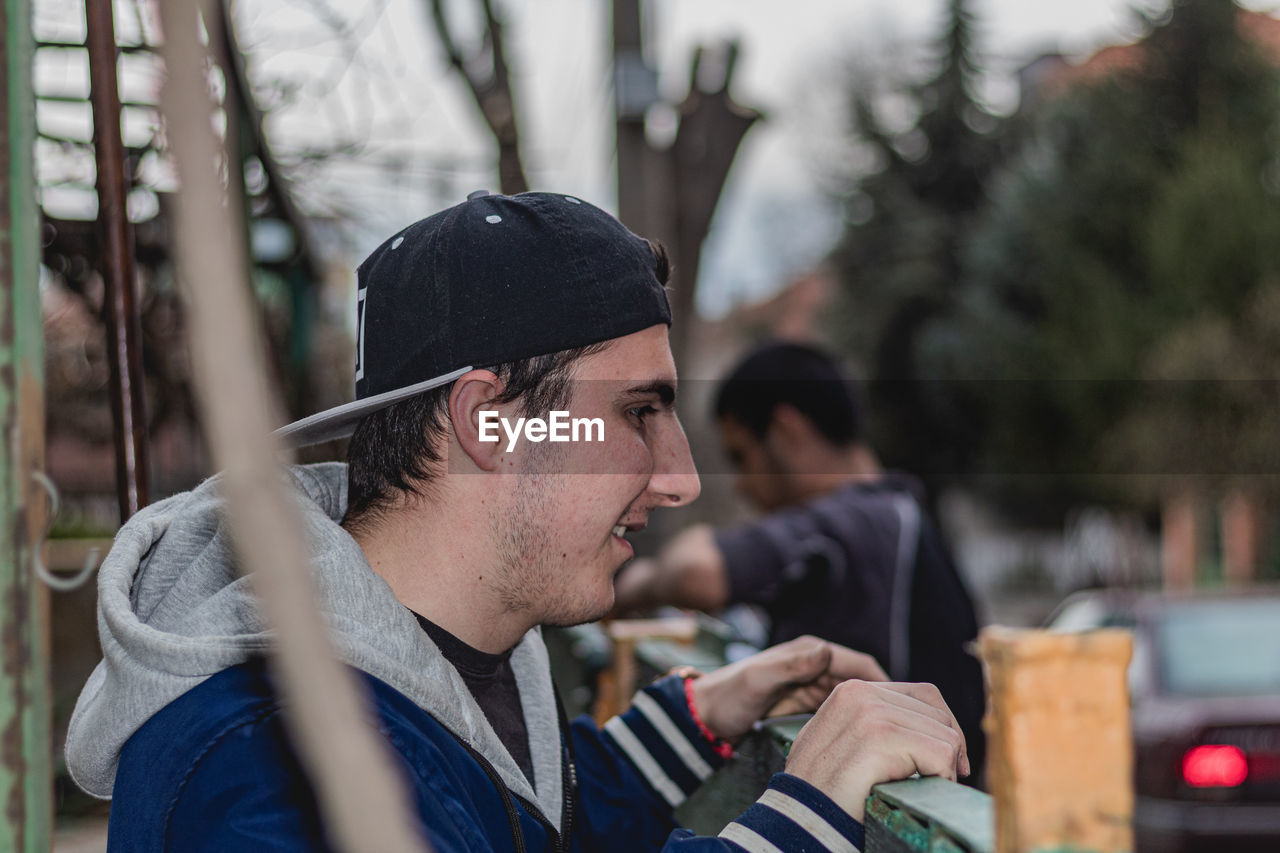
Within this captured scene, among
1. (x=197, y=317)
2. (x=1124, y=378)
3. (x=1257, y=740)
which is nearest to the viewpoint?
(x=197, y=317)

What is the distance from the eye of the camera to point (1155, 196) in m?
25.1

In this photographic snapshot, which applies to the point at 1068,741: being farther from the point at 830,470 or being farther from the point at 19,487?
the point at 830,470

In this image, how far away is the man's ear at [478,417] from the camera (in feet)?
4.91

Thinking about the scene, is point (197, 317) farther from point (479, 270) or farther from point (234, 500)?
point (479, 270)

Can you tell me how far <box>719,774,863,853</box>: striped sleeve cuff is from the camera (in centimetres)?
117

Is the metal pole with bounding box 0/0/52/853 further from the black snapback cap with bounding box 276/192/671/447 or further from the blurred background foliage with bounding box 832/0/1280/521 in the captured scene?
the blurred background foliage with bounding box 832/0/1280/521

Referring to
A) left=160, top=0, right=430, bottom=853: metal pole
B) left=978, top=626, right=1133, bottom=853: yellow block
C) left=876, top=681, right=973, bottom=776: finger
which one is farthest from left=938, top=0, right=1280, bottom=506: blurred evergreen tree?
left=160, top=0, right=430, bottom=853: metal pole

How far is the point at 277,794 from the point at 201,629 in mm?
247

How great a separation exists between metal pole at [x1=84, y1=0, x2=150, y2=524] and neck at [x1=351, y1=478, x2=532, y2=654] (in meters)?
0.50

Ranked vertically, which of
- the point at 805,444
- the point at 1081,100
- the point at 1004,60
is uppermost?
the point at 1004,60

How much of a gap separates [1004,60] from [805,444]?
36590 mm

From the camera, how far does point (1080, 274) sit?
85.5 feet

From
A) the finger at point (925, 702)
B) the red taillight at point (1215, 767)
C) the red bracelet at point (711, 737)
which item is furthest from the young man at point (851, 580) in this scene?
the red taillight at point (1215, 767)

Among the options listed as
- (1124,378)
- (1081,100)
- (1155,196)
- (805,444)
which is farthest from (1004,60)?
(805,444)
